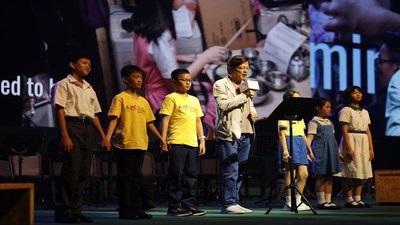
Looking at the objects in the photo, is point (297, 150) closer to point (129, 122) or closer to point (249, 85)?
point (249, 85)

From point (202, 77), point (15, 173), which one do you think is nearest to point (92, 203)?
point (15, 173)

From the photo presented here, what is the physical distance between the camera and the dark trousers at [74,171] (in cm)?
670

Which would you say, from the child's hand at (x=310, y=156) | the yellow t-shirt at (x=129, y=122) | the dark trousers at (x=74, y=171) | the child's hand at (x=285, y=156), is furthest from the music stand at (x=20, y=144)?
the dark trousers at (x=74, y=171)

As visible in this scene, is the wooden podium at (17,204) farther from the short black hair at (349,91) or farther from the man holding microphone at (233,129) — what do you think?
the short black hair at (349,91)

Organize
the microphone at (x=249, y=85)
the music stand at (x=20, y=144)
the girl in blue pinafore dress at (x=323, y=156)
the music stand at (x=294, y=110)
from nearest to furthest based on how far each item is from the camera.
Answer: the microphone at (x=249, y=85)
the music stand at (x=294, y=110)
the girl in blue pinafore dress at (x=323, y=156)
the music stand at (x=20, y=144)

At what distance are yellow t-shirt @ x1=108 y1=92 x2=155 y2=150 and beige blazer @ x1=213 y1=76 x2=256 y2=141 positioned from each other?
0.92m

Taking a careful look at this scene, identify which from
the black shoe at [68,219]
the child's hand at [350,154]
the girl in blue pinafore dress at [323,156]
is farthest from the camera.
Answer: the child's hand at [350,154]

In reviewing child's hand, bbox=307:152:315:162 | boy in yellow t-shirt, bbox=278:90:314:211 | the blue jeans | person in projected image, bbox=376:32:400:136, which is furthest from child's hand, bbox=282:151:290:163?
person in projected image, bbox=376:32:400:136

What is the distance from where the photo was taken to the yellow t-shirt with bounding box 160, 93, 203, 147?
313 inches

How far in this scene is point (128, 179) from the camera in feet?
24.0

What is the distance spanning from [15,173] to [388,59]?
7706mm

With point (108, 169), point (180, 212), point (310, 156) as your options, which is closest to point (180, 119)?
point (180, 212)

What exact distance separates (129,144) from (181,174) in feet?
2.95

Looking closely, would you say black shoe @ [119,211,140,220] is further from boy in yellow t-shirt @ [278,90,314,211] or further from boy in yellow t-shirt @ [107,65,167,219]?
boy in yellow t-shirt @ [278,90,314,211]
